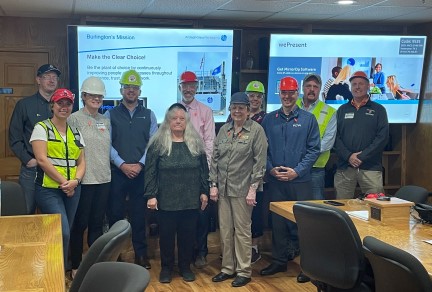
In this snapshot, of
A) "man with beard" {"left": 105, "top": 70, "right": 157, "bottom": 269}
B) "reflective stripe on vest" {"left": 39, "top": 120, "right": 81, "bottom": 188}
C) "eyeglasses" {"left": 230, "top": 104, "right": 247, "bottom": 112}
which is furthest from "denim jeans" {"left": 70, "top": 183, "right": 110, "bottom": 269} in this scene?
"eyeglasses" {"left": 230, "top": 104, "right": 247, "bottom": 112}

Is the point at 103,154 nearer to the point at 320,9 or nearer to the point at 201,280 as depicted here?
the point at 201,280

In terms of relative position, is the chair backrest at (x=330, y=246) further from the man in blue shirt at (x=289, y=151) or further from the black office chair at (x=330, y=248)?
the man in blue shirt at (x=289, y=151)

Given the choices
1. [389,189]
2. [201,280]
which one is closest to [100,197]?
Answer: [201,280]

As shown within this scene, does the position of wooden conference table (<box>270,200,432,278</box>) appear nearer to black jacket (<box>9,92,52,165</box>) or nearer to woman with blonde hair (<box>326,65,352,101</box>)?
black jacket (<box>9,92,52,165</box>)

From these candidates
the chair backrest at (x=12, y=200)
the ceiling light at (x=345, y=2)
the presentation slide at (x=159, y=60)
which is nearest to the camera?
the chair backrest at (x=12, y=200)

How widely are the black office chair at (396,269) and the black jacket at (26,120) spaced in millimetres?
2972

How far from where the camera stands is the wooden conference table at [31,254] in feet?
6.30

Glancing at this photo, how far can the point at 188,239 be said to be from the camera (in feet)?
13.6

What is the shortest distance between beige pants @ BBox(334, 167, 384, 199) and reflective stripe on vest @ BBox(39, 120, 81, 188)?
7.92 ft

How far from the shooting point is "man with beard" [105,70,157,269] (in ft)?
14.0

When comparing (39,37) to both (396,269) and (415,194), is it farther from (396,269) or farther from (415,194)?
(396,269)

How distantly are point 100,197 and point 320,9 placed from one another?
2.75m

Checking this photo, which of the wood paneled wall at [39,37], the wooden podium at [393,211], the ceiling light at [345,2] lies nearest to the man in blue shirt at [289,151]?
the ceiling light at [345,2]

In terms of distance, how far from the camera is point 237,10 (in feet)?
16.4
